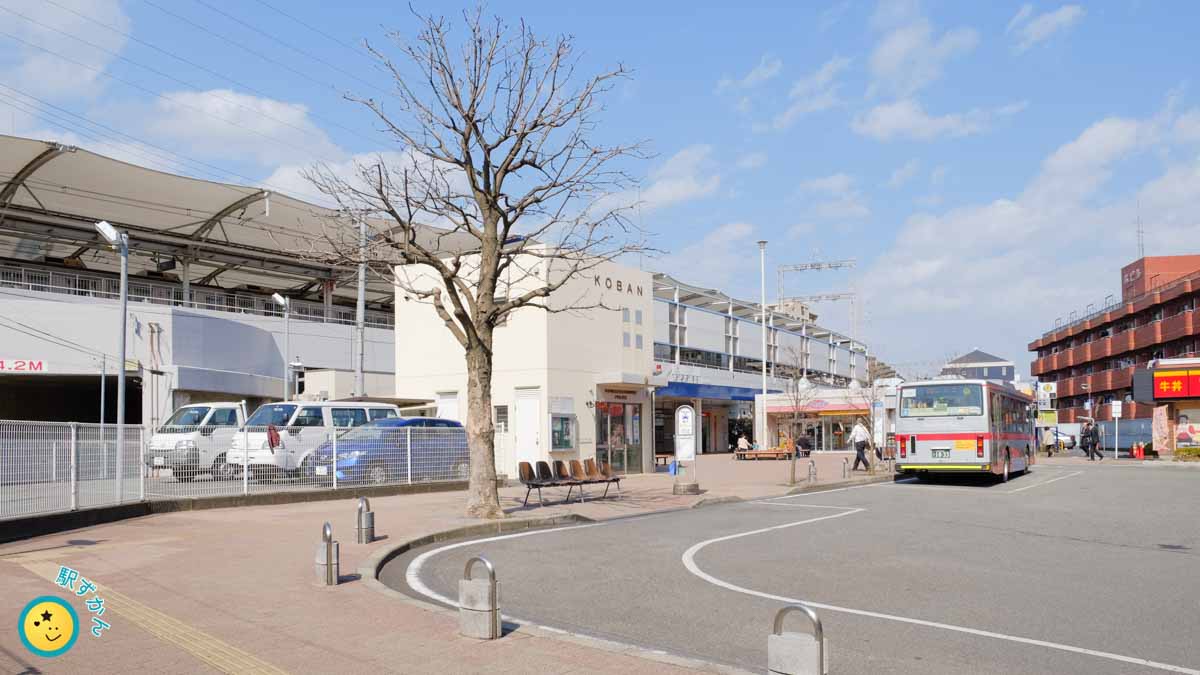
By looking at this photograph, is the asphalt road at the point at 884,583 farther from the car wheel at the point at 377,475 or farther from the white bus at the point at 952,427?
the car wheel at the point at 377,475

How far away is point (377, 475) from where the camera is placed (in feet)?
68.6

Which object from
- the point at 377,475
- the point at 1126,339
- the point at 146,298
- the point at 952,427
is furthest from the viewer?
the point at 1126,339

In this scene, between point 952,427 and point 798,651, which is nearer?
point 798,651

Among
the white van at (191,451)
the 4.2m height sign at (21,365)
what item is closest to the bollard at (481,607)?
the white van at (191,451)

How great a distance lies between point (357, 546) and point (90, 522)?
512cm

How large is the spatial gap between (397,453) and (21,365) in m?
18.9

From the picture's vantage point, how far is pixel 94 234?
42688 millimetres

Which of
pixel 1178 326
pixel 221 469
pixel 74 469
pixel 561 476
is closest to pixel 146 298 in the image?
pixel 221 469

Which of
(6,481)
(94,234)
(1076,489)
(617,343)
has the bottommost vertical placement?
(1076,489)

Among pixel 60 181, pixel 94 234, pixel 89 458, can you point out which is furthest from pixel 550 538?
pixel 94 234

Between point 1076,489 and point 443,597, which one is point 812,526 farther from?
point 1076,489

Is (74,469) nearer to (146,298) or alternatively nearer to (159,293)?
(146,298)

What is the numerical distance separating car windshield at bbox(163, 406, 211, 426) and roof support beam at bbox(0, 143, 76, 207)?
1572 cm

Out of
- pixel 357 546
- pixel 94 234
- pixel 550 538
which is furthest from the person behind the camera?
pixel 94 234
